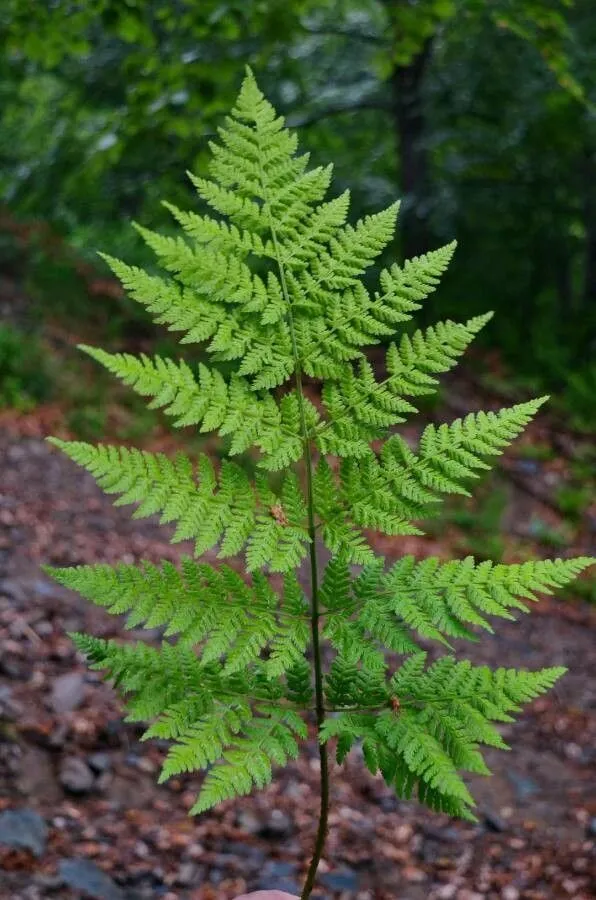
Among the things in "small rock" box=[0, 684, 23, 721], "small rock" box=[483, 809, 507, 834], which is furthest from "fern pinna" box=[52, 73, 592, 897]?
"small rock" box=[483, 809, 507, 834]

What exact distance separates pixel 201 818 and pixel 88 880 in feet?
2.34

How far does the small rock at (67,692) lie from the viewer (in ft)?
13.5

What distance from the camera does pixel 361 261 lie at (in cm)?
132

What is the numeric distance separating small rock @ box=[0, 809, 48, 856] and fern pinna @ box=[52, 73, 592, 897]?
7.27 ft

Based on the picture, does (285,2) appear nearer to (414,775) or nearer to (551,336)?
(414,775)

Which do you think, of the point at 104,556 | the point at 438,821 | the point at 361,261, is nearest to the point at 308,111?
the point at 104,556

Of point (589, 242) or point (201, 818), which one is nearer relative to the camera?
point (201, 818)

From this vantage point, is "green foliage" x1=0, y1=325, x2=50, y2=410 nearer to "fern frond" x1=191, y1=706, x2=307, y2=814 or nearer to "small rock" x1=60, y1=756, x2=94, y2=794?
"small rock" x1=60, y1=756, x2=94, y2=794

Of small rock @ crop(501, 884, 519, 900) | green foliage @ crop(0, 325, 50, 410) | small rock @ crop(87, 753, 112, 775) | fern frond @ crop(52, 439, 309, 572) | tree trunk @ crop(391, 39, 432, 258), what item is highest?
tree trunk @ crop(391, 39, 432, 258)

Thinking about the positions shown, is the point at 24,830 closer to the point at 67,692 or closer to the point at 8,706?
the point at 8,706

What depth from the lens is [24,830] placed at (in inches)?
126

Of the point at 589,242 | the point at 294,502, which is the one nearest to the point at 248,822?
the point at 294,502

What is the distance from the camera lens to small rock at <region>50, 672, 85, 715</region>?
4105mm

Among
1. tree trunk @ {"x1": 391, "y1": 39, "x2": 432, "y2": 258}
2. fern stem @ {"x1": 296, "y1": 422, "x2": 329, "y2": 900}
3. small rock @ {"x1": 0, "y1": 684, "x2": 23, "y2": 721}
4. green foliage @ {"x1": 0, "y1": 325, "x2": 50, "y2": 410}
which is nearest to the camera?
Answer: fern stem @ {"x1": 296, "y1": 422, "x2": 329, "y2": 900}
